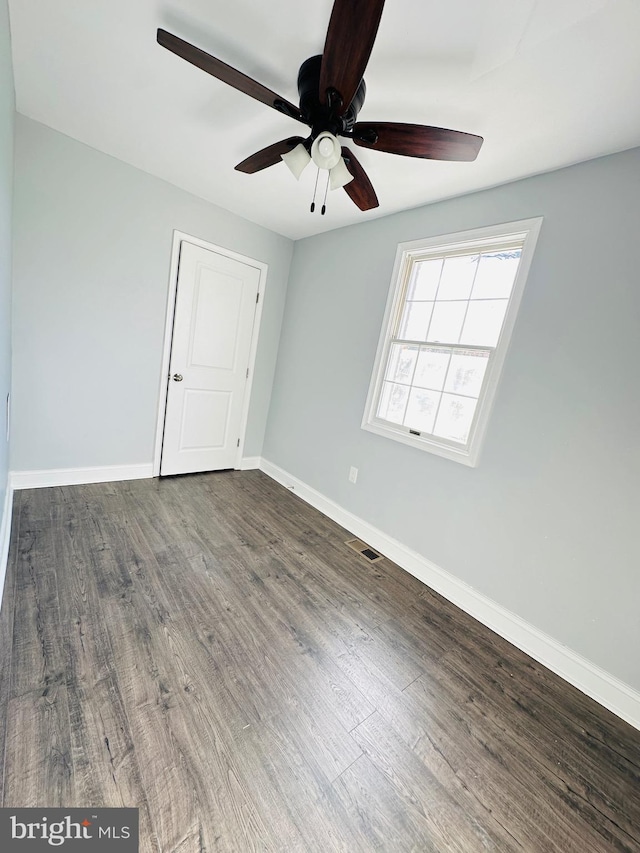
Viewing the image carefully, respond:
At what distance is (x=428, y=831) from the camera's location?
1030mm

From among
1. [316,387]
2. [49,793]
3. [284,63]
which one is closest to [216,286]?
[316,387]

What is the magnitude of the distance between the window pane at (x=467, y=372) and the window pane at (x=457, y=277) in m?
0.42

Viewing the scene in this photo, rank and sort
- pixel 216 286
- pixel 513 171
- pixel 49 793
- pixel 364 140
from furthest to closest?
pixel 216 286 → pixel 513 171 → pixel 364 140 → pixel 49 793

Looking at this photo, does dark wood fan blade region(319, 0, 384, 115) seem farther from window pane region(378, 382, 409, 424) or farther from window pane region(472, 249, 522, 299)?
window pane region(378, 382, 409, 424)

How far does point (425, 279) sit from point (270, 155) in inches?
53.4

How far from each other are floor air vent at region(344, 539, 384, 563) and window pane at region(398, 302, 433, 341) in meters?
1.67

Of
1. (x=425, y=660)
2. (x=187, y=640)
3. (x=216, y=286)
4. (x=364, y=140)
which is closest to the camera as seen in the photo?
(x=364, y=140)

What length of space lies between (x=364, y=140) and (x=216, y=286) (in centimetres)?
211

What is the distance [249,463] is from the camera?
388 cm

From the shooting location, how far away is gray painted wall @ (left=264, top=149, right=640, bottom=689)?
156 centimetres

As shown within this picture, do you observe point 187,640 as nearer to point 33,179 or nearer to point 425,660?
point 425,660

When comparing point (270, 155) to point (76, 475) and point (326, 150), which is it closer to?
point (326, 150)

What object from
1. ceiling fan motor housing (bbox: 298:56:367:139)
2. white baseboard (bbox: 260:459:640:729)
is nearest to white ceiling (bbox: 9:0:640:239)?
ceiling fan motor housing (bbox: 298:56:367:139)

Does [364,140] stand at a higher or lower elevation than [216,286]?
higher
